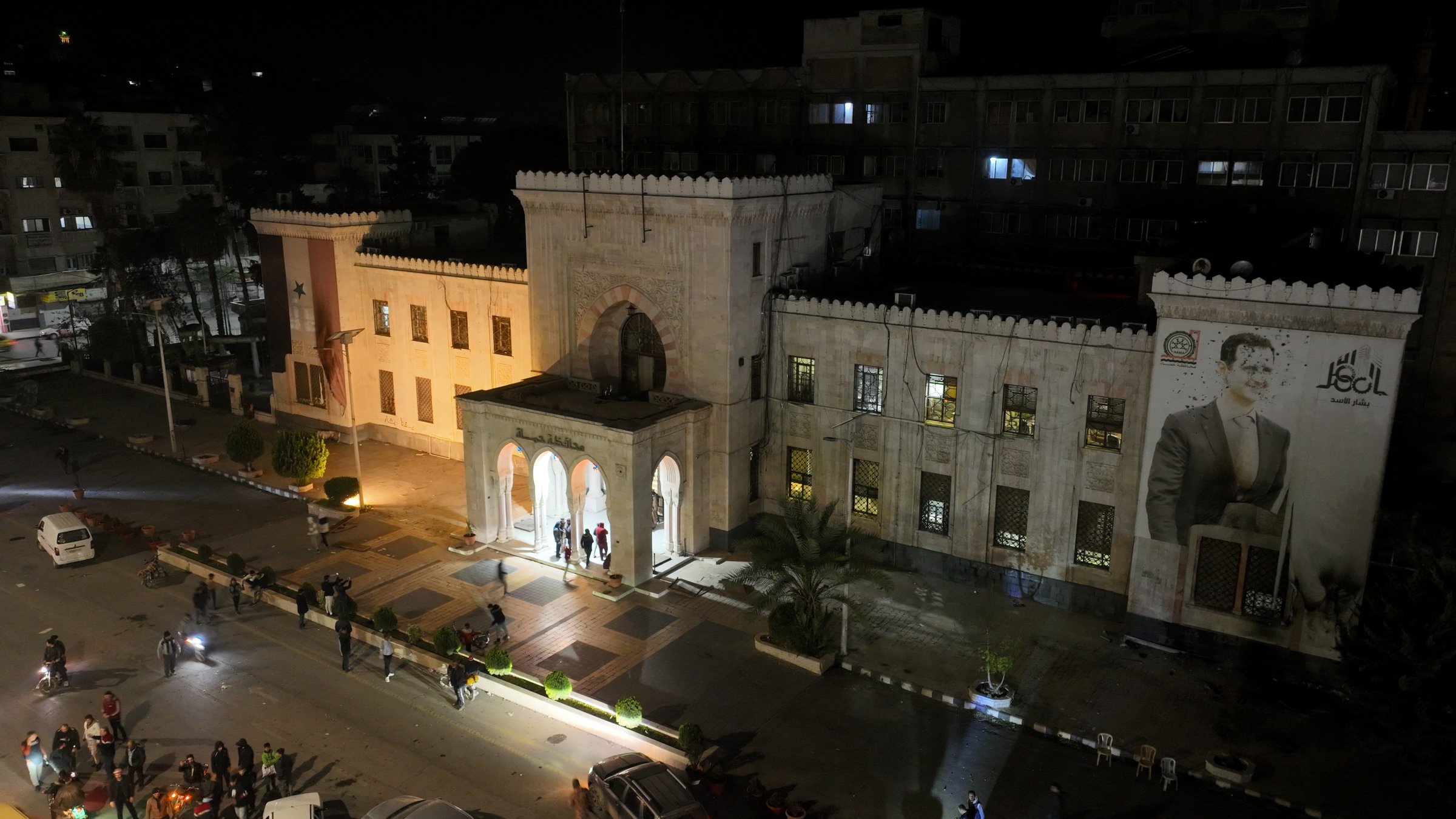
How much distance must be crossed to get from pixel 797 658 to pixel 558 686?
251 inches

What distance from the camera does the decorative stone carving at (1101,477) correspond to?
27.9 m

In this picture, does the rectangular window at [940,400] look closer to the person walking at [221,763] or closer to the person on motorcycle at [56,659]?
the person walking at [221,763]

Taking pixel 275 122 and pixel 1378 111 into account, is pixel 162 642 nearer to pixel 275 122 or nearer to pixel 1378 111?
pixel 1378 111

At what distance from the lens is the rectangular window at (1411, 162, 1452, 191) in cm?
3828

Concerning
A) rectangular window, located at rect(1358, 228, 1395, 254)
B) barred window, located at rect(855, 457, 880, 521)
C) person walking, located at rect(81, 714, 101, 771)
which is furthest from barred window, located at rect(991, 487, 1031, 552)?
person walking, located at rect(81, 714, 101, 771)

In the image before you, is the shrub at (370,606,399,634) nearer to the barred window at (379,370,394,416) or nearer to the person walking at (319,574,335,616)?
the person walking at (319,574,335,616)

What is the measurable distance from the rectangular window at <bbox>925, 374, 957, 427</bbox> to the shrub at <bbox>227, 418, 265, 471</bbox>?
89.5 feet

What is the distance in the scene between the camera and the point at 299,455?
125ft

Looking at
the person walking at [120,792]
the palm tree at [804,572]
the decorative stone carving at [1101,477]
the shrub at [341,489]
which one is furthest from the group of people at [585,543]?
the decorative stone carving at [1101,477]

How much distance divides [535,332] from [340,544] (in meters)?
10.1

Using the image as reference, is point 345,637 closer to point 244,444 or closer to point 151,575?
point 151,575

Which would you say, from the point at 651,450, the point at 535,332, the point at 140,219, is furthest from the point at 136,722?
the point at 140,219

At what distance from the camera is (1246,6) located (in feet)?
146

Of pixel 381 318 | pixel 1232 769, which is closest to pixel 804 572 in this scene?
pixel 1232 769
